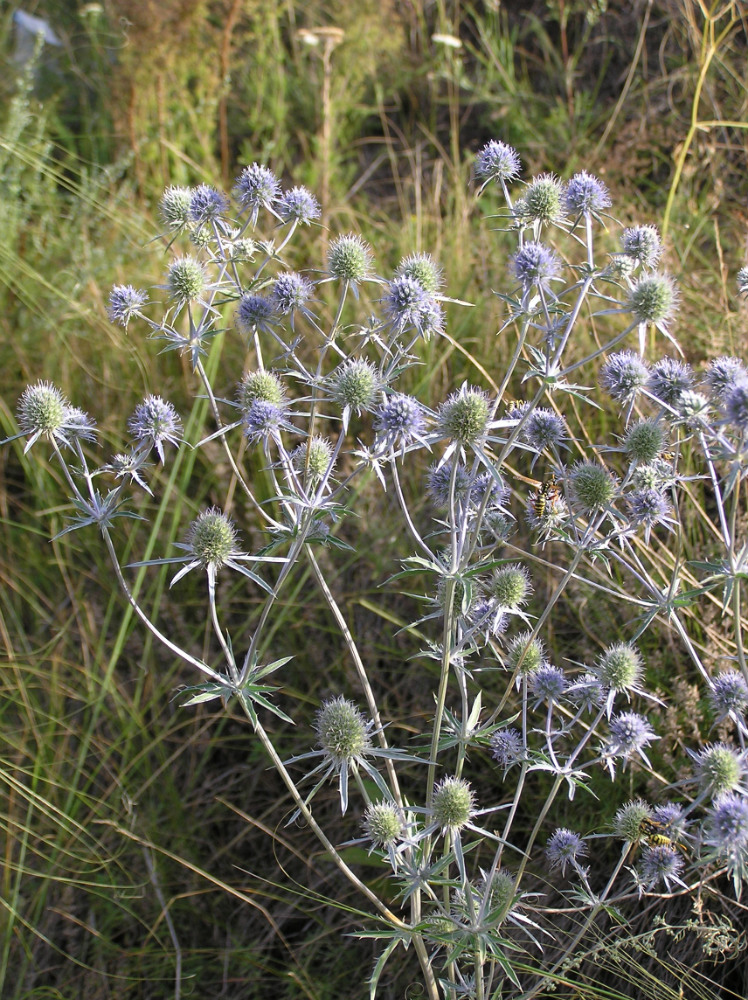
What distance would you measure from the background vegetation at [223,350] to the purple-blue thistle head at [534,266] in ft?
3.27

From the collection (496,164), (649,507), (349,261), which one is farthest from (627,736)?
(496,164)

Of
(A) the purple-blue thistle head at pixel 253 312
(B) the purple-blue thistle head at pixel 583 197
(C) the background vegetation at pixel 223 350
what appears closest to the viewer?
(B) the purple-blue thistle head at pixel 583 197

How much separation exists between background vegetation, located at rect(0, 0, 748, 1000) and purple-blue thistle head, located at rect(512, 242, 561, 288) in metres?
1.00

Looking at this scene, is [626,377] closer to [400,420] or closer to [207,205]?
[400,420]

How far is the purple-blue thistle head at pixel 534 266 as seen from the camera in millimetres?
1980

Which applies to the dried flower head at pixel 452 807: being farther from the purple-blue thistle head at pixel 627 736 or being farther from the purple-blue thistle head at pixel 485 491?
the purple-blue thistle head at pixel 485 491

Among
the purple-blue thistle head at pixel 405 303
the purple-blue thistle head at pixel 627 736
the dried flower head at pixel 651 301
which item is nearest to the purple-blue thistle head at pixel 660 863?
the purple-blue thistle head at pixel 627 736

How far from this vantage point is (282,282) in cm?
225

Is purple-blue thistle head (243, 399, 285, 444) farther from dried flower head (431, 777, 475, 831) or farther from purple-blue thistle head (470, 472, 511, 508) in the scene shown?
dried flower head (431, 777, 475, 831)

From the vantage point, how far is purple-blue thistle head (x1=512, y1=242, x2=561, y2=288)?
6.50 ft

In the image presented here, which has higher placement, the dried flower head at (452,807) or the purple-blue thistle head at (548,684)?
the purple-blue thistle head at (548,684)

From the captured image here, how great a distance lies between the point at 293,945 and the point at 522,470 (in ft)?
6.20

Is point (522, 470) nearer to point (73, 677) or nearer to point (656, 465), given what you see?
point (656, 465)

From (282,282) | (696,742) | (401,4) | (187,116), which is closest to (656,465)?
(282,282)
